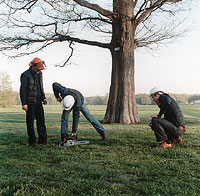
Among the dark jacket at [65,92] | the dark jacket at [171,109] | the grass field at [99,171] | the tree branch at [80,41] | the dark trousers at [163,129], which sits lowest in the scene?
the grass field at [99,171]

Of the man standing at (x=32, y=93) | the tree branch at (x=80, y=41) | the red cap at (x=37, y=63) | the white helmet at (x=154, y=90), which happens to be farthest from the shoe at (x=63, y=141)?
the tree branch at (x=80, y=41)

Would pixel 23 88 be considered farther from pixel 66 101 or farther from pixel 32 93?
pixel 66 101

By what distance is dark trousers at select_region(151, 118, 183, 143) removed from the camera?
605 centimetres

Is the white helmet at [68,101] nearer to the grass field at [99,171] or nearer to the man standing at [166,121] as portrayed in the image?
the grass field at [99,171]

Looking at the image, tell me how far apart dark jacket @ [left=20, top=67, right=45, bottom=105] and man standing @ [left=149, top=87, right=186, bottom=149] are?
289 cm

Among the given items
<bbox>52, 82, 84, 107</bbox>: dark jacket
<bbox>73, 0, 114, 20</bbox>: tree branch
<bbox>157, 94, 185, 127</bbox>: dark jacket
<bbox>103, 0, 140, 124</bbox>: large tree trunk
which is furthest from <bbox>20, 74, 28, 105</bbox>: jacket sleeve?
<bbox>73, 0, 114, 20</bbox>: tree branch

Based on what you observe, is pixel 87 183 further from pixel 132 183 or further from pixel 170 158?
pixel 170 158

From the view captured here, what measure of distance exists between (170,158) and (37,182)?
9.07 feet

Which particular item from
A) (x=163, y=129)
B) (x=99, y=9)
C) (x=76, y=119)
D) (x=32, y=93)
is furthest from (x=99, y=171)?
(x=99, y=9)

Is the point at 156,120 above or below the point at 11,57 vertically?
below

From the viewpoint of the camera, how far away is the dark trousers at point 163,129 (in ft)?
19.8

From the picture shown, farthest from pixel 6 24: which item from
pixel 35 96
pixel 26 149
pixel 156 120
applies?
pixel 156 120

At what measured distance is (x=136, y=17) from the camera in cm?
1375

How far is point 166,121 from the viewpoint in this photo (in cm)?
611
